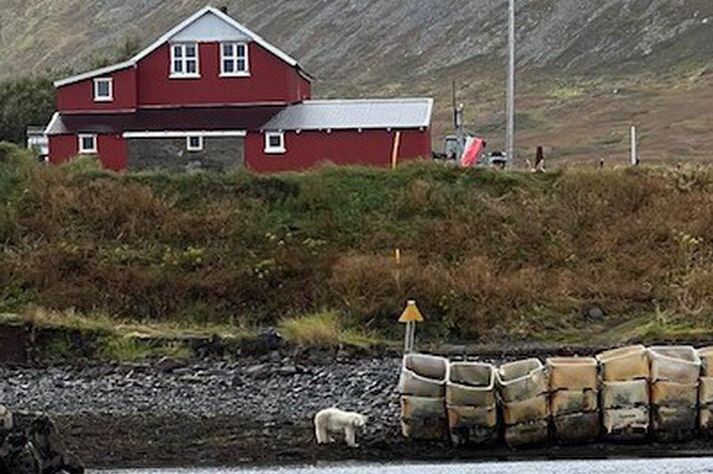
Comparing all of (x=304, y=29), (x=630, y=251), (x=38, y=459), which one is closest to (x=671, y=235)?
(x=630, y=251)

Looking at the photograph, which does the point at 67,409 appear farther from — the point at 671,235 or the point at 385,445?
the point at 671,235

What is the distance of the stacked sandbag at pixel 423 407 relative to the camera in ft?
92.3

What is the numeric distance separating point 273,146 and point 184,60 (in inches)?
189

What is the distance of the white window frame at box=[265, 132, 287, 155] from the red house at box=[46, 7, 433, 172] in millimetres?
36

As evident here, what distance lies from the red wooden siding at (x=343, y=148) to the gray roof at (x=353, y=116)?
10.3 inches

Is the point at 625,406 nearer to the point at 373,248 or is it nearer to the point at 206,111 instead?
the point at 373,248

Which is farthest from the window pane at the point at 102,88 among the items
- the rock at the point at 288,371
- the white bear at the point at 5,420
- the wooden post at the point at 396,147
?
the white bear at the point at 5,420

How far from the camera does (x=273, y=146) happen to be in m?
60.4

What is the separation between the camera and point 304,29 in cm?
16712

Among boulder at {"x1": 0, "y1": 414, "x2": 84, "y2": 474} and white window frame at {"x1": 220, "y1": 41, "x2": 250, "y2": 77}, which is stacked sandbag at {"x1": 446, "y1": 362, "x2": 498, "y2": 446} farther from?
white window frame at {"x1": 220, "y1": 41, "x2": 250, "y2": 77}

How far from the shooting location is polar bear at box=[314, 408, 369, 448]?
27891mm

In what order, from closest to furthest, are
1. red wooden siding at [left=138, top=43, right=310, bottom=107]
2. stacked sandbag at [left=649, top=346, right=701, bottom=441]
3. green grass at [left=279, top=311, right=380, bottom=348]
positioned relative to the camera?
stacked sandbag at [left=649, top=346, right=701, bottom=441] < green grass at [left=279, top=311, right=380, bottom=348] < red wooden siding at [left=138, top=43, right=310, bottom=107]

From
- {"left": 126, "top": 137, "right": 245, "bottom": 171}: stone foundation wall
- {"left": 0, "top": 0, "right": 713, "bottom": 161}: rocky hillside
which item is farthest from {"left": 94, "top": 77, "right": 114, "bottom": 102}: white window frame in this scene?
{"left": 0, "top": 0, "right": 713, "bottom": 161}: rocky hillside

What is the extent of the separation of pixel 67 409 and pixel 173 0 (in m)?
166
